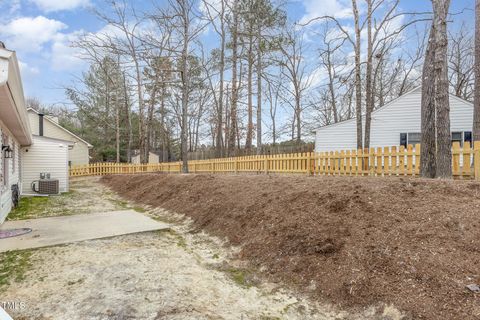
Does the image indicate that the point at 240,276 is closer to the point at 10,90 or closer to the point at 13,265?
→ the point at 13,265

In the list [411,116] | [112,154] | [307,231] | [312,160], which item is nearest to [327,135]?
[411,116]

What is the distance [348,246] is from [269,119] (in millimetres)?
24227

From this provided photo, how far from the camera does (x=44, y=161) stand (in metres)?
12.4

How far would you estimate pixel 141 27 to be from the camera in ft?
54.5

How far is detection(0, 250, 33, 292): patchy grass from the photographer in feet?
10.5

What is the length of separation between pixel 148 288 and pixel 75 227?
11.2ft

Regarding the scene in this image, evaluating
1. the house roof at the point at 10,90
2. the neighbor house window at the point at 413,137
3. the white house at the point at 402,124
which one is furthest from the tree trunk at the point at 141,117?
the neighbor house window at the point at 413,137

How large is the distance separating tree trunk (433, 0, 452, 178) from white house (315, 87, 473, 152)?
8.35 m

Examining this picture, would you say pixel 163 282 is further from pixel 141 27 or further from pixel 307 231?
pixel 141 27

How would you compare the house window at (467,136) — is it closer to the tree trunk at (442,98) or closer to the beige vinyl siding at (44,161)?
the tree trunk at (442,98)

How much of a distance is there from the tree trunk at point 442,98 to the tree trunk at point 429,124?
0.16m

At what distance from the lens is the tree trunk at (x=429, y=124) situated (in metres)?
5.48

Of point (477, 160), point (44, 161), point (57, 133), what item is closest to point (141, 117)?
point (57, 133)

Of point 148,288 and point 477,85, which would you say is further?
point 477,85
